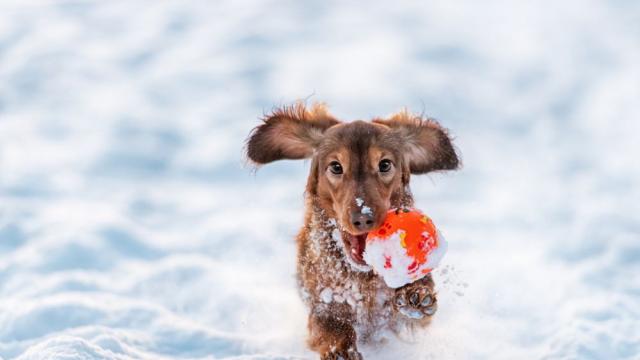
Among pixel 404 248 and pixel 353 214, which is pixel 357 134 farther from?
pixel 404 248

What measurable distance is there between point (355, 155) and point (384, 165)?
0.15 metres

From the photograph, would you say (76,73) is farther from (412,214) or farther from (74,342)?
(412,214)

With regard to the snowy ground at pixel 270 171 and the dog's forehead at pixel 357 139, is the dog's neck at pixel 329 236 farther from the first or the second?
the snowy ground at pixel 270 171

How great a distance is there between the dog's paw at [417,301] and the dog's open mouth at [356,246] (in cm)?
28

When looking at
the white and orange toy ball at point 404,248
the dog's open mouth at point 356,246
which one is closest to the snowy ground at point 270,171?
the dog's open mouth at point 356,246

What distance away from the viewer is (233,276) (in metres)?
5.72

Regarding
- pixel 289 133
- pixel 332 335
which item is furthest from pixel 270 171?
pixel 332 335

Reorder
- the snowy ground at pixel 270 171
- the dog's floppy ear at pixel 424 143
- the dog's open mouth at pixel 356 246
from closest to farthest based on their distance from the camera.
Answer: the dog's open mouth at pixel 356 246 → the dog's floppy ear at pixel 424 143 → the snowy ground at pixel 270 171

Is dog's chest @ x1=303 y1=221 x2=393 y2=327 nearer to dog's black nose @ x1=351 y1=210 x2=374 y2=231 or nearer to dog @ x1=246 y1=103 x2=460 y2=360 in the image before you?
dog @ x1=246 y1=103 x2=460 y2=360

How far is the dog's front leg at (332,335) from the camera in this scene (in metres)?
4.16

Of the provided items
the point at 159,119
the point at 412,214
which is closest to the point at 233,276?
the point at 412,214

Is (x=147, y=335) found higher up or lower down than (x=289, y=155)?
lower down

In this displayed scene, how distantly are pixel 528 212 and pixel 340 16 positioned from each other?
5493mm

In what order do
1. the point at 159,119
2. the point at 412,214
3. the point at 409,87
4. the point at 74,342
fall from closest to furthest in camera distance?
the point at 412,214
the point at 74,342
the point at 159,119
the point at 409,87
